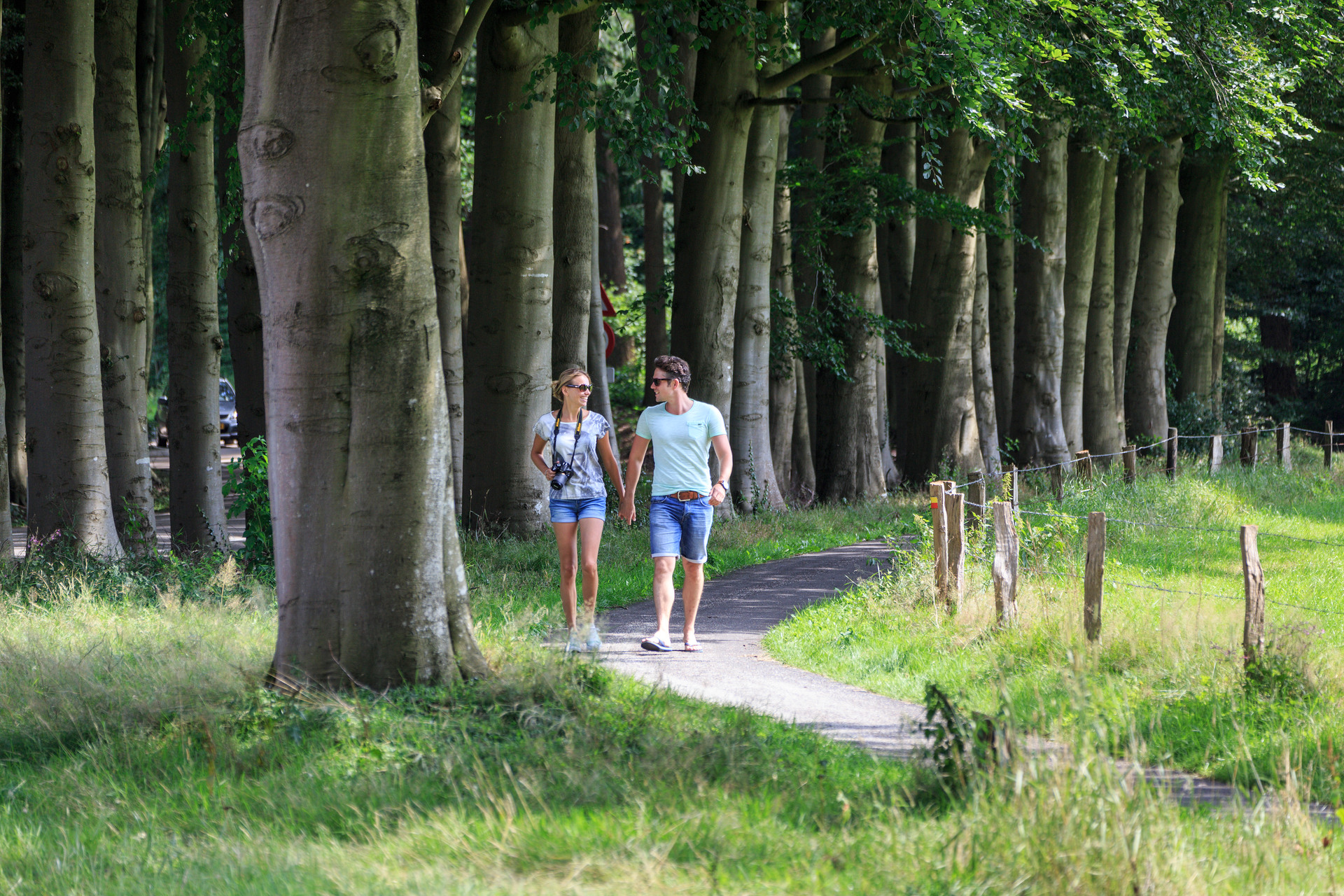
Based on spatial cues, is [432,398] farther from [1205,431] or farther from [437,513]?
[1205,431]

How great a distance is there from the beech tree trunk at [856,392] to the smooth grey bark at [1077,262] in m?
4.96

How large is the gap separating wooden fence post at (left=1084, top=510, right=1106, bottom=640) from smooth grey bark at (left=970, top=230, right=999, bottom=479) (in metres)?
12.7

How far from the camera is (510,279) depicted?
1289 cm

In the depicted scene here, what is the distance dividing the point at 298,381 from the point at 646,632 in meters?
3.90

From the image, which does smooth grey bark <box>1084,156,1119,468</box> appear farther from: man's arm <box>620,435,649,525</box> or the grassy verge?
man's arm <box>620,435,649,525</box>

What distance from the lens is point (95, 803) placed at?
493 cm

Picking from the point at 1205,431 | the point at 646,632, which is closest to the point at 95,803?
the point at 646,632

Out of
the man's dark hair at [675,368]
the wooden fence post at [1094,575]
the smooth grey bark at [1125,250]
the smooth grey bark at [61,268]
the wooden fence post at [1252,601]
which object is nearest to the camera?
the wooden fence post at [1252,601]

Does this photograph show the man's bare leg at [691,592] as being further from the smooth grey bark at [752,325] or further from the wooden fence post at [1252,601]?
the smooth grey bark at [752,325]

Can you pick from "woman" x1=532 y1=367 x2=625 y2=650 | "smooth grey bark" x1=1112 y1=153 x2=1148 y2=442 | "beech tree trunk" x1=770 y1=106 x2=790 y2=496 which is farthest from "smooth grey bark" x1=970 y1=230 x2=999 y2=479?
"woman" x1=532 y1=367 x2=625 y2=650

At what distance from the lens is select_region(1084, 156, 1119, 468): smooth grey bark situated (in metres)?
24.4

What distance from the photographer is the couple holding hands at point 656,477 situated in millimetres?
8078

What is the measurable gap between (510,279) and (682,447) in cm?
544

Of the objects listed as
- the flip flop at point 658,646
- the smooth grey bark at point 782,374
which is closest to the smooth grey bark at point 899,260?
the smooth grey bark at point 782,374
